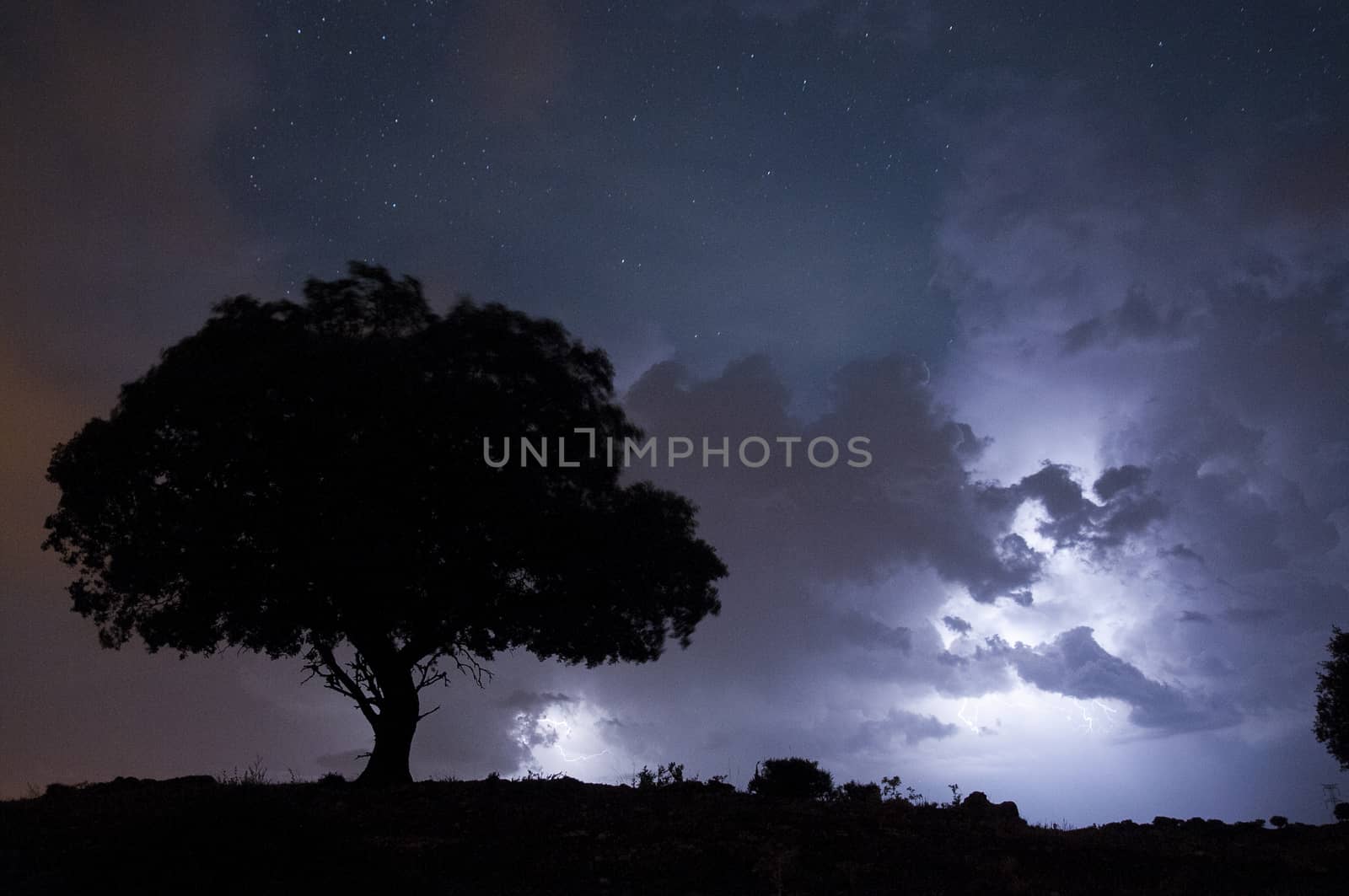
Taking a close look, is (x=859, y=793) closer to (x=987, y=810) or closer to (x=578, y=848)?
(x=987, y=810)

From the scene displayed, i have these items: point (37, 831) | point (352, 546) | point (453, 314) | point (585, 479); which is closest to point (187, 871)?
point (37, 831)

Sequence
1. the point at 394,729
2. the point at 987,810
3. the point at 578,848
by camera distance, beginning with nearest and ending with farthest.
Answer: the point at 578,848 < the point at 987,810 < the point at 394,729

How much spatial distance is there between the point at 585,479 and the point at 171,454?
10.8 metres

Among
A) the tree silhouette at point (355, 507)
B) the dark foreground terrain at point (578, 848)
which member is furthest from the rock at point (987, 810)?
the tree silhouette at point (355, 507)

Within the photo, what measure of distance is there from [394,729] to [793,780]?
10.8 metres

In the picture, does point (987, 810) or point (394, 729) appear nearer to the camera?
point (987, 810)

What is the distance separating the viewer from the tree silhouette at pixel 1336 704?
3316 centimetres

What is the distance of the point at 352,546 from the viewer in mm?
23281

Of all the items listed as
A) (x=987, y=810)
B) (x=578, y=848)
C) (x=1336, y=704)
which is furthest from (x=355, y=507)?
(x=1336, y=704)

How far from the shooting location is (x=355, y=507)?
2373cm

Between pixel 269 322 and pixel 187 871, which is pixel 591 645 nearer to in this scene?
pixel 269 322

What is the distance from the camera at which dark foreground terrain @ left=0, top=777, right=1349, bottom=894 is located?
40.6 feet

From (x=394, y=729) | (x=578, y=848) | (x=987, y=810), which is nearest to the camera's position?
(x=578, y=848)

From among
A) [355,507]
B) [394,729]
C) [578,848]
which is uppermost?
[355,507]
